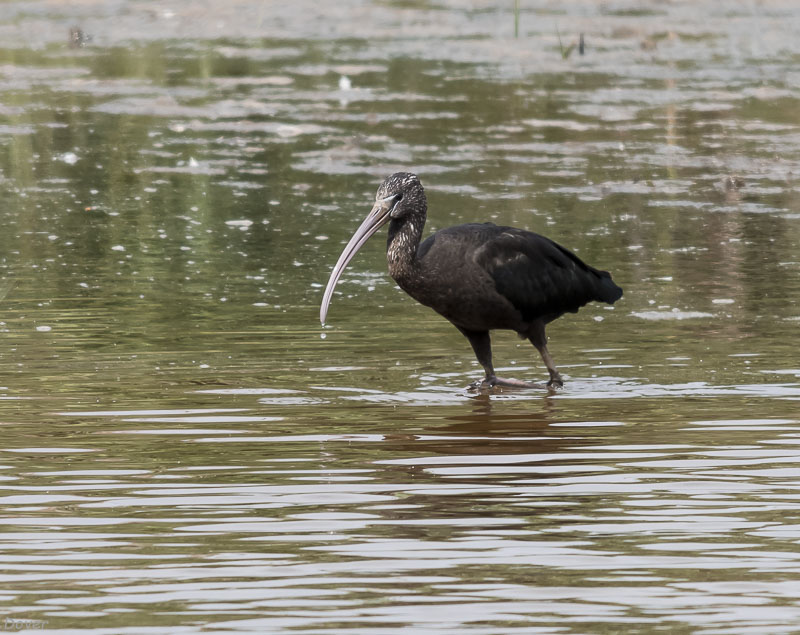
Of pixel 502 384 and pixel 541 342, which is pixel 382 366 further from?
pixel 541 342

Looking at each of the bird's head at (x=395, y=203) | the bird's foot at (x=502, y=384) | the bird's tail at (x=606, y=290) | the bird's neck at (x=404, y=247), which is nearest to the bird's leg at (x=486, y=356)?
the bird's foot at (x=502, y=384)

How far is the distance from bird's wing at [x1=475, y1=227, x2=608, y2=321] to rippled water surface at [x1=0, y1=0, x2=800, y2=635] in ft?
1.19

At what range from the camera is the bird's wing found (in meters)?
9.34

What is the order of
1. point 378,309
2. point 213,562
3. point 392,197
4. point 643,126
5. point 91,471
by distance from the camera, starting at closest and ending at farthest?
point 213,562 < point 91,471 < point 392,197 < point 378,309 < point 643,126

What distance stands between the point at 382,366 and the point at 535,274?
953 mm

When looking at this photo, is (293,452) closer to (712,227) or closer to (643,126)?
(712,227)

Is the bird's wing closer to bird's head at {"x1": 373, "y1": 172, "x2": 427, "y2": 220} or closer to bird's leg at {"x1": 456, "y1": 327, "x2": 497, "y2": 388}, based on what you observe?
A: bird's leg at {"x1": 456, "y1": 327, "x2": 497, "y2": 388}

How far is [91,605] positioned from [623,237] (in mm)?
8862

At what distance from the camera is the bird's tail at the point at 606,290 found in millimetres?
10094

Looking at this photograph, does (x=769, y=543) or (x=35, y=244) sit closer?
(x=769, y=543)

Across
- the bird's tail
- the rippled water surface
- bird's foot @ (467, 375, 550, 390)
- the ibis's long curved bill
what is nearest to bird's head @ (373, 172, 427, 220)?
the ibis's long curved bill

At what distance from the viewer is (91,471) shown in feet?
23.3

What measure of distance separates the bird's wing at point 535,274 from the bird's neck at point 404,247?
34 cm

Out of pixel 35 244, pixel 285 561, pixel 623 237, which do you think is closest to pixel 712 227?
pixel 623 237
